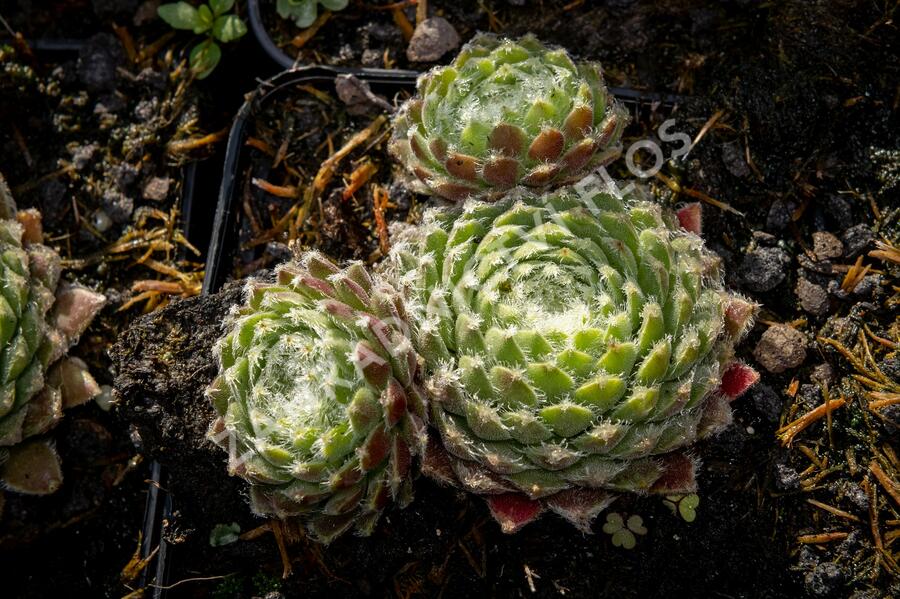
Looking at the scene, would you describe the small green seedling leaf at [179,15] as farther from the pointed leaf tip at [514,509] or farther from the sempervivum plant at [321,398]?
the pointed leaf tip at [514,509]

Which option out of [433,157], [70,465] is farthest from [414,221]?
[70,465]

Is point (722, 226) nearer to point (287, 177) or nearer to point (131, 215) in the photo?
point (287, 177)

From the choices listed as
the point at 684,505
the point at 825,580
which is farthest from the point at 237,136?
the point at 825,580

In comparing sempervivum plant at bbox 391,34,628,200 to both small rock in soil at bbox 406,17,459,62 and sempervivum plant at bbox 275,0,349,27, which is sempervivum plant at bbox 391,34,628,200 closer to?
small rock in soil at bbox 406,17,459,62

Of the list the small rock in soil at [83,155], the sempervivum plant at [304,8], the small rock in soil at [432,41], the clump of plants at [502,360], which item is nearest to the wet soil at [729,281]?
the small rock in soil at [432,41]

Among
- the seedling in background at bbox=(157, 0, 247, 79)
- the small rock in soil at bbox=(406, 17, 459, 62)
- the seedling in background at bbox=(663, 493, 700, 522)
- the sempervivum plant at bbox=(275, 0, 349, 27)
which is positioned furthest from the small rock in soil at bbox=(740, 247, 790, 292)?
the seedling in background at bbox=(157, 0, 247, 79)

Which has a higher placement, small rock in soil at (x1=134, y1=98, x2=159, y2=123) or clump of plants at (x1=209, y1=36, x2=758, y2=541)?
small rock in soil at (x1=134, y1=98, x2=159, y2=123)

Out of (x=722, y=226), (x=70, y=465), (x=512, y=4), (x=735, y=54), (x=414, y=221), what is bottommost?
(x=70, y=465)
